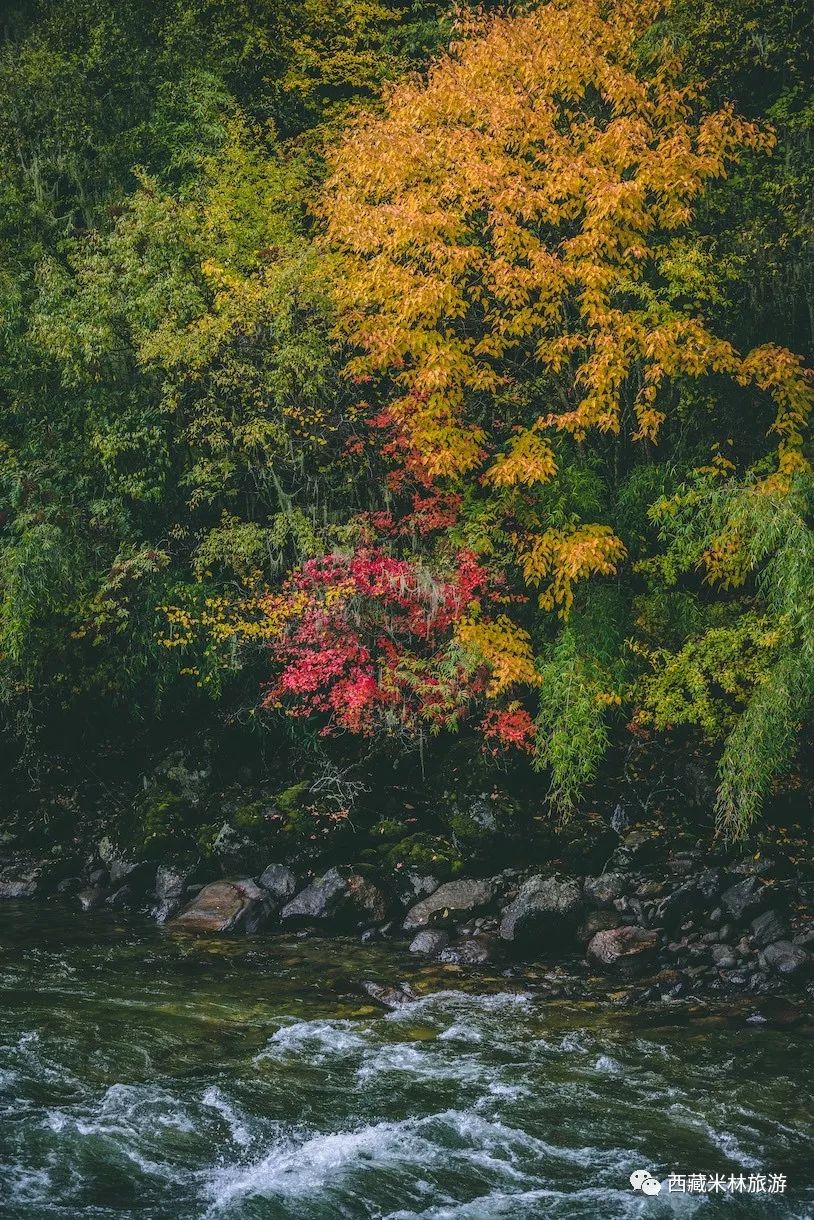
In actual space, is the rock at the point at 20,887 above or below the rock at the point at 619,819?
below

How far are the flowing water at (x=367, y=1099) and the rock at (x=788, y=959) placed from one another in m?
0.97

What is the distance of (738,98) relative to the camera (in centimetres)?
1480

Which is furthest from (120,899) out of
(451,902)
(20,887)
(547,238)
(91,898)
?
(547,238)

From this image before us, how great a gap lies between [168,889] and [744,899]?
7547mm

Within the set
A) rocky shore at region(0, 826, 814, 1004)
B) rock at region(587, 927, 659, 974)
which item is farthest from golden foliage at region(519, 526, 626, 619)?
rock at region(587, 927, 659, 974)

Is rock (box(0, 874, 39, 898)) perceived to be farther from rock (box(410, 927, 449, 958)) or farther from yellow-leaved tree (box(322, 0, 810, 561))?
yellow-leaved tree (box(322, 0, 810, 561))

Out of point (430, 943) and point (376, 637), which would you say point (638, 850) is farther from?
point (376, 637)

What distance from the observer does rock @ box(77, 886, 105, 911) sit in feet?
46.7

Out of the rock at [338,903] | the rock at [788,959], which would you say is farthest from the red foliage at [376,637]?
the rock at [788,959]

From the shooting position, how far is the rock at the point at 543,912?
1199 cm

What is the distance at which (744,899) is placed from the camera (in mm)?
11773

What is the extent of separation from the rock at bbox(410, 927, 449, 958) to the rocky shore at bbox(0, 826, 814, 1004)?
14 mm

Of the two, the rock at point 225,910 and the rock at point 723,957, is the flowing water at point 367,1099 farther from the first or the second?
the rock at point 225,910

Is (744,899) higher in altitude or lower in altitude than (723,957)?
higher
